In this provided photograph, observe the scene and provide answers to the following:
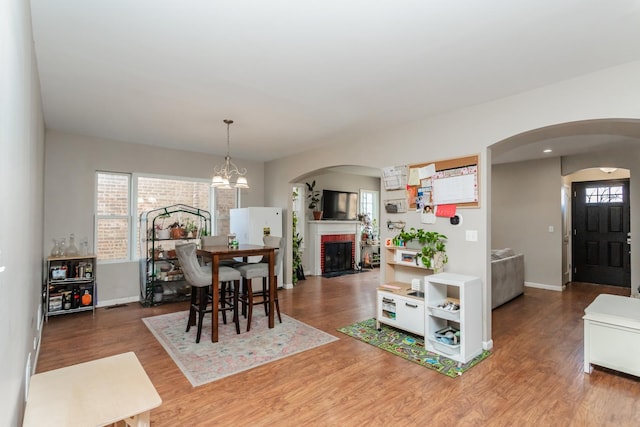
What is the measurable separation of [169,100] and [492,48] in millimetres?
2977

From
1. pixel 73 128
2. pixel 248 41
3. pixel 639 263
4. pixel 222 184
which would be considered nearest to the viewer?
pixel 248 41

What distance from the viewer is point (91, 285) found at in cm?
456

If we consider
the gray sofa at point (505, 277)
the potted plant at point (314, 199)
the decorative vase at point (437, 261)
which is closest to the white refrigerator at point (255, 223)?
the potted plant at point (314, 199)

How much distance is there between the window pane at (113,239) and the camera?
4973 millimetres

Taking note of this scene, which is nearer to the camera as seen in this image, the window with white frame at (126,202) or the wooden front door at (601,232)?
the window with white frame at (126,202)

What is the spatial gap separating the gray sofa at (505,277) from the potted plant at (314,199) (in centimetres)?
393

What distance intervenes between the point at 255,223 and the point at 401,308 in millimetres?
3089

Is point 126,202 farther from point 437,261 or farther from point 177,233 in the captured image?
point 437,261

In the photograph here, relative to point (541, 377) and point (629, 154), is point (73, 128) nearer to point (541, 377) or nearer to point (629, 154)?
point (541, 377)

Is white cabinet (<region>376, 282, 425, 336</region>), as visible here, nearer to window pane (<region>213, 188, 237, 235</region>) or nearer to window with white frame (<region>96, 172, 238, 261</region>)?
window pane (<region>213, 188, 237, 235</region>)

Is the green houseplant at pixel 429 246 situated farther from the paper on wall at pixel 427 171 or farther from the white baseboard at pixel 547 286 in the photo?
the white baseboard at pixel 547 286

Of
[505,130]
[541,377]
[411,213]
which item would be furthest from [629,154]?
[541,377]

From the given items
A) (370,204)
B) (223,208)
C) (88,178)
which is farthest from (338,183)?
(88,178)

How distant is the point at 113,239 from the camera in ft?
16.6
